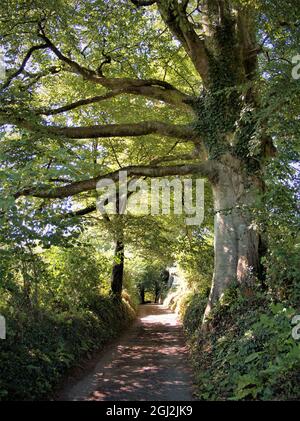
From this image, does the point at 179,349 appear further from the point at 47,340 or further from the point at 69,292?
the point at 47,340

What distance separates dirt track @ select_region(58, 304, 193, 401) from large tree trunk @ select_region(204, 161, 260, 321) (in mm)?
1749

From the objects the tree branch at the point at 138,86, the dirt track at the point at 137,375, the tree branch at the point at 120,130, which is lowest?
the dirt track at the point at 137,375

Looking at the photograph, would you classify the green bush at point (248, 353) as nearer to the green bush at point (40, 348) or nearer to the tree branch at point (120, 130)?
the green bush at point (40, 348)

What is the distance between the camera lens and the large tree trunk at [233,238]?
948 cm

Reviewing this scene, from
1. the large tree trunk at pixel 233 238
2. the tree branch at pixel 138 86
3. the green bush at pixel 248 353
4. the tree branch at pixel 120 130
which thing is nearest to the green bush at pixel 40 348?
the green bush at pixel 248 353

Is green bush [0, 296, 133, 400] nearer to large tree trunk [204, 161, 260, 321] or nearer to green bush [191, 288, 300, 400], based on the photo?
green bush [191, 288, 300, 400]

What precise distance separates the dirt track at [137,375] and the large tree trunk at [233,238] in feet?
5.74

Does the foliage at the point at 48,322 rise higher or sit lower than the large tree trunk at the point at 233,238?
lower

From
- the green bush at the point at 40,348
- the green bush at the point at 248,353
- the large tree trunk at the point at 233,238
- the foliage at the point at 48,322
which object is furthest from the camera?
the large tree trunk at the point at 233,238

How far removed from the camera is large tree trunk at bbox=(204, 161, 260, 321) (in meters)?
9.48

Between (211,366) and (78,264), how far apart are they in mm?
5464

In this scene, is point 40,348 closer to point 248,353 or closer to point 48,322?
point 48,322

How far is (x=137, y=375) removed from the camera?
8234mm

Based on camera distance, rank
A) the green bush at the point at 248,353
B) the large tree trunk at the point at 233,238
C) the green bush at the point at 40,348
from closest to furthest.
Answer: the green bush at the point at 248,353 < the green bush at the point at 40,348 < the large tree trunk at the point at 233,238
